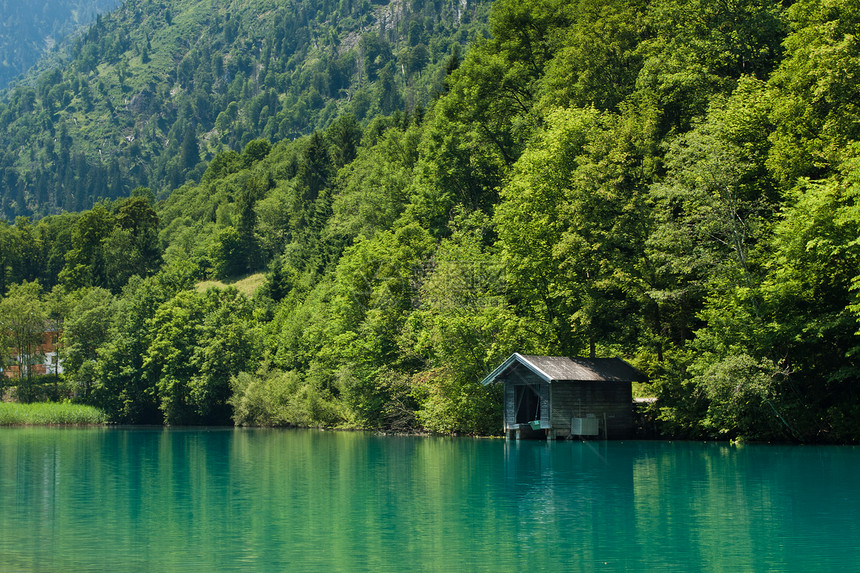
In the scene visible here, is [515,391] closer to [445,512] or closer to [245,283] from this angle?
[445,512]

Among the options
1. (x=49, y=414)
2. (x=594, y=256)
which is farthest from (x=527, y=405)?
(x=49, y=414)

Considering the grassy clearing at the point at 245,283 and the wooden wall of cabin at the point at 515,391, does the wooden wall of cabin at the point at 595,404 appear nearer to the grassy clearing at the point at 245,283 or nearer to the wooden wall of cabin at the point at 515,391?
the wooden wall of cabin at the point at 515,391

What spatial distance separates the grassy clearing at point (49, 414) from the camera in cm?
7506

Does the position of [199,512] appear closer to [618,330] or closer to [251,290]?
[618,330]

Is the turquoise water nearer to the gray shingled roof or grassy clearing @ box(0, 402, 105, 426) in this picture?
the gray shingled roof

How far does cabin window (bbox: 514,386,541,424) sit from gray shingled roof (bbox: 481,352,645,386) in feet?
6.17

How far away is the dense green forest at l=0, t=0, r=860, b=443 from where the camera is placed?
3528 centimetres

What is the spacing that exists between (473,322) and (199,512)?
28390 mm

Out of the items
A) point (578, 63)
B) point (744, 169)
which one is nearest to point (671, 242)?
point (744, 169)

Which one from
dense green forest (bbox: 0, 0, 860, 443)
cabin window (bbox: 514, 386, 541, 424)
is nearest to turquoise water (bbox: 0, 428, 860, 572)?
dense green forest (bbox: 0, 0, 860, 443)

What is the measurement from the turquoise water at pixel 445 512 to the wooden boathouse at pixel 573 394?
6.98 m

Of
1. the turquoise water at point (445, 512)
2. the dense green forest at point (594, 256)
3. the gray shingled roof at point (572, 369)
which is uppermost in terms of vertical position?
the dense green forest at point (594, 256)

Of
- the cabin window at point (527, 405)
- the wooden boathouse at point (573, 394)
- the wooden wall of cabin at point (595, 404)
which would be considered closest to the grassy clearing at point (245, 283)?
the cabin window at point (527, 405)

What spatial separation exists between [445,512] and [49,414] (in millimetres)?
67851
